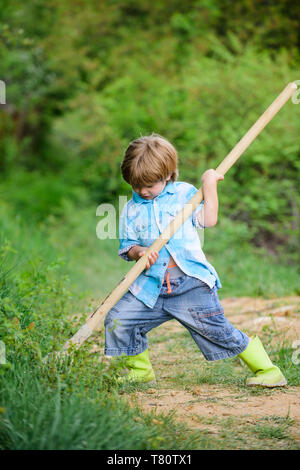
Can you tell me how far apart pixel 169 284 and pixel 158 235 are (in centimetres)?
28

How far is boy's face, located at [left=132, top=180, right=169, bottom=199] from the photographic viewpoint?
9.95ft

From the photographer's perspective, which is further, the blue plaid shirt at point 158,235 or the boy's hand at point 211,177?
the blue plaid shirt at point 158,235

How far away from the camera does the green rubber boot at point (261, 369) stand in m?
3.06

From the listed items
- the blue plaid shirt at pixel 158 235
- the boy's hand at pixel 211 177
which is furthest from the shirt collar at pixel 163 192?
the boy's hand at pixel 211 177

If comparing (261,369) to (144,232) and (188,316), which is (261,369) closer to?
(188,316)

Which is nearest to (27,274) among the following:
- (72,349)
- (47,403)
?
(72,349)

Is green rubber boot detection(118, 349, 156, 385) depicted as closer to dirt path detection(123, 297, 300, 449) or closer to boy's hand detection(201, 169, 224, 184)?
dirt path detection(123, 297, 300, 449)

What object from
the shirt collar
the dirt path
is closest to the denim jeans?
the dirt path

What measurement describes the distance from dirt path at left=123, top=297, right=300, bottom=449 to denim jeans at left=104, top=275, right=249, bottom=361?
24cm

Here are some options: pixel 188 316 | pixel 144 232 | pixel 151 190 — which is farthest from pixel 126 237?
pixel 188 316

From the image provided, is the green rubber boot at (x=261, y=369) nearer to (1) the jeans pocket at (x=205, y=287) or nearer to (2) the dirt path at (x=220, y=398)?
(2) the dirt path at (x=220, y=398)

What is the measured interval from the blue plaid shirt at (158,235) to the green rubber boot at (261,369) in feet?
1.34

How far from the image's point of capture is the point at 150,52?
11703 millimetres

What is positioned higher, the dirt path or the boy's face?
the boy's face
